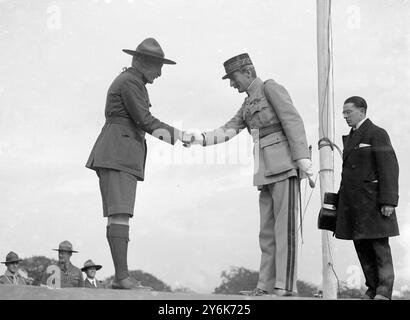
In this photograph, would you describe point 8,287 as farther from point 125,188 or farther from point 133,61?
point 133,61

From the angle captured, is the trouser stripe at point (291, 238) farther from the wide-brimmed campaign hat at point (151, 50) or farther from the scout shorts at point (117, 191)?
the wide-brimmed campaign hat at point (151, 50)

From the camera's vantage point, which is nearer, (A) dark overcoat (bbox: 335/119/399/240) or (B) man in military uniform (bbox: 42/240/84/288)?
(A) dark overcoat (bbox: 335/119/399/240)

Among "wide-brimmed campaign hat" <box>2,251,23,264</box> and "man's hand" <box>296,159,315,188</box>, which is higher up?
"man's hand" <box>296,159,315,188</box>

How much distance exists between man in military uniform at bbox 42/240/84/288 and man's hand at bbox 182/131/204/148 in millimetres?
2912

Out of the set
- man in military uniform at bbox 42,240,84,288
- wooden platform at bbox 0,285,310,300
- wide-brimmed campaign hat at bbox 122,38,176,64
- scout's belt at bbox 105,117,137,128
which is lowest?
wooden platform at bbox 0,285,310,300

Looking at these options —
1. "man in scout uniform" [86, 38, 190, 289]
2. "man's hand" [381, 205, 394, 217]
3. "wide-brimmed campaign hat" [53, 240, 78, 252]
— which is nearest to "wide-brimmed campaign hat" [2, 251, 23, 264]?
"wide-brimmed campaign hat" [53, 240, 78, 252]

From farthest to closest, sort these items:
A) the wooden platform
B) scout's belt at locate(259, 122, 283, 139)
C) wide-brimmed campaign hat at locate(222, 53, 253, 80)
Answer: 1. wide-brimmed campaign hat at locate(222, 53, 253, 80)
2. scout's belt at locate(259, 122, 283, 139)
3. the wooden platform

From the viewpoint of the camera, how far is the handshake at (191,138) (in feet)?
23.1

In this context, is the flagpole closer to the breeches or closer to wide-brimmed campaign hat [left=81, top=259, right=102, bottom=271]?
the breeches

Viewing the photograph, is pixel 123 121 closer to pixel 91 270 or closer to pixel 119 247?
pixel 119 247

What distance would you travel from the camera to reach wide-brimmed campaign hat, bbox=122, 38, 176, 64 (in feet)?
21.7

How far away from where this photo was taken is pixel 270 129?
6.85 metres

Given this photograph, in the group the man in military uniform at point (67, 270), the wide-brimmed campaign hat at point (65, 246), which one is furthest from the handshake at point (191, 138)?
the wide-brimmed campaign hat at point (65, 246)

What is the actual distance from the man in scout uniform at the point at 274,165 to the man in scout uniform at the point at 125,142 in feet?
2.52
